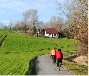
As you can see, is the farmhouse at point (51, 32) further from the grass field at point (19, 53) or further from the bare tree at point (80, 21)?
the bare tree at point (80, 21)

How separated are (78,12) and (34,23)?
14001 centimetres

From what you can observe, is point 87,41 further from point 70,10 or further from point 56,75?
point 70,10

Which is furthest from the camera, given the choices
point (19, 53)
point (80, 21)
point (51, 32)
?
point (51, 32)

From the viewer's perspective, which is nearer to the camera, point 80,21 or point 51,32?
point 80,21

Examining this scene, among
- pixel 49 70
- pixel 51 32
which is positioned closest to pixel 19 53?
pixel 49 70

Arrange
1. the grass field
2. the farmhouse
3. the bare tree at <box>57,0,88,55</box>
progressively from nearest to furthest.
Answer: the bare tree at <box>57,0,88,55</box> < the grass field < the farmhouse

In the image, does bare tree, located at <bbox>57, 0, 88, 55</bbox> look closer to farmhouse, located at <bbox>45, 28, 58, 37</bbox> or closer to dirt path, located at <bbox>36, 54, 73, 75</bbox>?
dirt path, located at <bbox>36, 54, 73, 75</bbox>

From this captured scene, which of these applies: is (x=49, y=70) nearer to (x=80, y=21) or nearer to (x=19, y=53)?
(x=80, y=21)

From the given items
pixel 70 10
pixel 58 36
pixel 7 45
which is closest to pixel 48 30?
pixel 58 36

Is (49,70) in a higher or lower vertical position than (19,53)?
higher

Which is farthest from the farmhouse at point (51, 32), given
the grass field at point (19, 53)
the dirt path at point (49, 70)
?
the dirt path at point (49, 70)

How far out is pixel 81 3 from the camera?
25828mm

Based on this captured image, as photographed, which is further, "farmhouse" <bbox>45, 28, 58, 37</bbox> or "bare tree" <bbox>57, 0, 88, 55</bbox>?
"farmhouse" <bbox>45, 28, 58, 37</bbox>

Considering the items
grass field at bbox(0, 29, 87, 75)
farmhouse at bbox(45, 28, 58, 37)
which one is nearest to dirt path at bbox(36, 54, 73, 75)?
grass field at bbox(0, 29, 87, 75)
